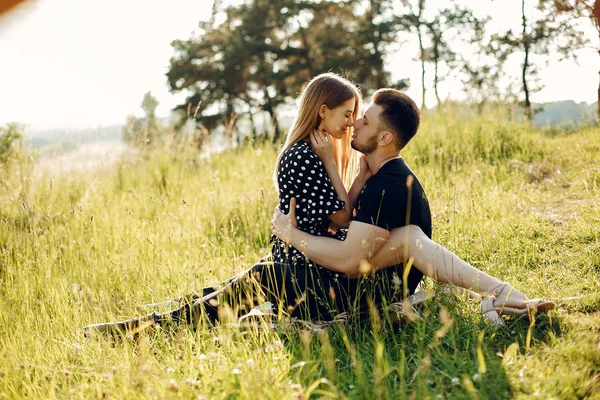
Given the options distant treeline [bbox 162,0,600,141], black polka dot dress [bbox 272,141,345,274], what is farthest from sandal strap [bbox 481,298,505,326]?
Result: distant treeline [bbox 162,0,600,141]

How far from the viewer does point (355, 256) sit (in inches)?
118

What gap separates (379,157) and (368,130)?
0.19m

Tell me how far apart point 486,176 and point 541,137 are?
201cm

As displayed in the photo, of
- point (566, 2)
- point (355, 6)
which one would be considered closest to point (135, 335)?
point (566, 2)

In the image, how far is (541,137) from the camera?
7277mm

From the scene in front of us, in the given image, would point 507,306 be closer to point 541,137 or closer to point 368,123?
point 368,123

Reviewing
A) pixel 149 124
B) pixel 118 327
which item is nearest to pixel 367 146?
pixel 118 327

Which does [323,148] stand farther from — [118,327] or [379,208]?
[118,327]

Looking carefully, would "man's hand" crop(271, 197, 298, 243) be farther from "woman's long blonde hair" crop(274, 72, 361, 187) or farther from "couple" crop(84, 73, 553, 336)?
"woman's long blonde hair" crop(274, 72, 361, 187)

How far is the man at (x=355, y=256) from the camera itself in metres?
3.04

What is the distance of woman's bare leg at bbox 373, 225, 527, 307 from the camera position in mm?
3004

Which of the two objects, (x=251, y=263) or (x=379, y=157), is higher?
(x=379, y=157)

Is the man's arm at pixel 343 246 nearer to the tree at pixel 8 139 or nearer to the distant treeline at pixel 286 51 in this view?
the tree at pixel 8 139

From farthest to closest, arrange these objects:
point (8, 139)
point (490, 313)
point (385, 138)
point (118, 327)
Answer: point (8, 139)
point (385, 138)
point (118, 327)
point (490, 313)
